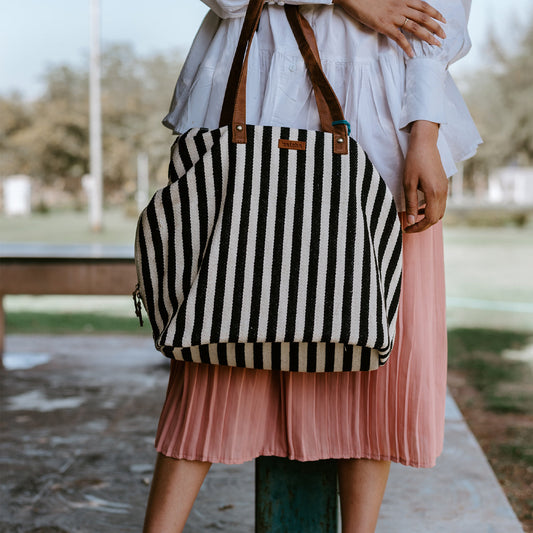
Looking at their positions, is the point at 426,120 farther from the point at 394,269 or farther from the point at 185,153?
the point at 185,153

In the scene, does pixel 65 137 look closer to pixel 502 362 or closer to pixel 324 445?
pixel 502 362

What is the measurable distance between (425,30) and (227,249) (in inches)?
20.4

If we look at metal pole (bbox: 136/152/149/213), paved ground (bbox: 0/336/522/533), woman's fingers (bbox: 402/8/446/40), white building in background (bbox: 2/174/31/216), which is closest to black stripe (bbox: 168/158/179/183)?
woman's fingers (bbox: 402/8/446/40)

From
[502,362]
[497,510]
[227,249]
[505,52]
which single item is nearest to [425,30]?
[227,249]

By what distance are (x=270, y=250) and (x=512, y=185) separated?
29884 millimetres

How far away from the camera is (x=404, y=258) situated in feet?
4.44

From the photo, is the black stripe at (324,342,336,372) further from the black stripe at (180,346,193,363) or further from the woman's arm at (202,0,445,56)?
the woman's arm at (202,0,445,56)

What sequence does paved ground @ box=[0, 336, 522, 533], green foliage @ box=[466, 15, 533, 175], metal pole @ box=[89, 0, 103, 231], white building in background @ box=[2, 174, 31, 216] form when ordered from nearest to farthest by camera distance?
paved ground @ box=[0, 336, 522, 533], metal pole @ box=[89, 0, 103, 231], white building in background @ box=[2, 174, 31, 216], green foliage @ box=[466, 15, 533, 175]

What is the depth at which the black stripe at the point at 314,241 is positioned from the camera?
1.15 meters

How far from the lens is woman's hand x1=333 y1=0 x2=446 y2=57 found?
4.16ft

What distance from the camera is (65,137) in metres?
23.8

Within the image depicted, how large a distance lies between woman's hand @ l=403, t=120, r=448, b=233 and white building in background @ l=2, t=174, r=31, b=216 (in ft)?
78.4

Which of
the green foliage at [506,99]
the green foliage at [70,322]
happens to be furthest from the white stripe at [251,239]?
the green foliage at [506,99]

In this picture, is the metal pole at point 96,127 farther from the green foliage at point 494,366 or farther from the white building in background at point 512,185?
the green foliage at point 494,366
